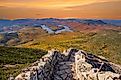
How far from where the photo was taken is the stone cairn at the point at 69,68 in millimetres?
30172

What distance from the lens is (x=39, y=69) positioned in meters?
32.1

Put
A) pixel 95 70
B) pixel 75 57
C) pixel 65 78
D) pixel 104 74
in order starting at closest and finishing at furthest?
pixel 104 74 → pixel 95 70 → pixel 65 78 → pixel 75 57

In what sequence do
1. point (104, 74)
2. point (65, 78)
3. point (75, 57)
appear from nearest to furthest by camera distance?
point (104, 74) < point (65, 78) < point (75, 57)

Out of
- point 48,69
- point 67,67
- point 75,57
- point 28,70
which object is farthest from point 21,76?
point 75,57

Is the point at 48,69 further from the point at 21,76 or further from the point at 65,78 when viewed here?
the point at 21,76

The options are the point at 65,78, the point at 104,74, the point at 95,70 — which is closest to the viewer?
the point at 104,74

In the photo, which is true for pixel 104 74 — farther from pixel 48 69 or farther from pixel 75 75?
pixel 48 69

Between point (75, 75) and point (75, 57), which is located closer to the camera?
point (75, 75)

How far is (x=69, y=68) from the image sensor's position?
34719mm

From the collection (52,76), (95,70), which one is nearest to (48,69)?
(52,76)

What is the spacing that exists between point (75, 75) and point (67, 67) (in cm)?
183

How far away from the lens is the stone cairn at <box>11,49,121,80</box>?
30172mm

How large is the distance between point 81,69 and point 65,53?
5.63 m

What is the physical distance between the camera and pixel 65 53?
3819 centimetres
